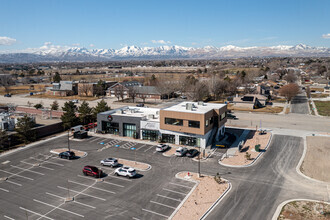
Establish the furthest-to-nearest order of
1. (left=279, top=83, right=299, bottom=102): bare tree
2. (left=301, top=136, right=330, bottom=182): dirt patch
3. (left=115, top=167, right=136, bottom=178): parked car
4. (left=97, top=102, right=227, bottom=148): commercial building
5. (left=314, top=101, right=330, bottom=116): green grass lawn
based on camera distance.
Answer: (left=279, top=83, right=299, bottom=102): bare tree, (left=314, top=101, right=330, bottom=116): green grass lawn, (left=97, top=102, right=227, bottom=148): commercial building, (left=301, top=136, right=330, bottom=182): dirt patch, (left=115, top=167, right=136, bottom=178): parked car

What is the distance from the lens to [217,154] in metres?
40.6

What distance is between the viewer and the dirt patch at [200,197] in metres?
24.6

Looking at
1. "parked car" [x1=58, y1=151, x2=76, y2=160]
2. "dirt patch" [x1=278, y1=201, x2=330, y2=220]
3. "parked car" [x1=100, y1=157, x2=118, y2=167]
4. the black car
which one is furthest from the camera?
the black car

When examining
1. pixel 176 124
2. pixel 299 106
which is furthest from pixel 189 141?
pixel 299 106

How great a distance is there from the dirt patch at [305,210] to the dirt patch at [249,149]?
11.0 meters

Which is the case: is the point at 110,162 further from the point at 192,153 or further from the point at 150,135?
the point at 150,135

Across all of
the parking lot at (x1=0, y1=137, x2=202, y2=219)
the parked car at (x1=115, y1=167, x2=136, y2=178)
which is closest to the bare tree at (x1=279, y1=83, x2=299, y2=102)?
the parking lot at (x1=0, y1=137, x2=202, y2=219)

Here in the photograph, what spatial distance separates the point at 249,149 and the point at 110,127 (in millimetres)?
27650

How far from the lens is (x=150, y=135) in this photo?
47781mm

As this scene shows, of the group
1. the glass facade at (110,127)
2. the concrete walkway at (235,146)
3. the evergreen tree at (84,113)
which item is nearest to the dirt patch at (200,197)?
the concrete walkway at (235,146)

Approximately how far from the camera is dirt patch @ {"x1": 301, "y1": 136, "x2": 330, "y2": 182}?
109ft

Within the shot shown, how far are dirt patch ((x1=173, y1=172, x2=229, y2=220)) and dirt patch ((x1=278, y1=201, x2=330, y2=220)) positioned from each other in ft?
22.1

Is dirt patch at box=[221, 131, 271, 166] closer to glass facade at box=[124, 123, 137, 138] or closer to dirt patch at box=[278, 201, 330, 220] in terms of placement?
dirt patch at box=[278, 201, 330, 220]

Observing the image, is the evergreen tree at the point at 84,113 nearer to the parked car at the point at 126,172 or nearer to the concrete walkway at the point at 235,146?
the parked car at the point at 126,172
